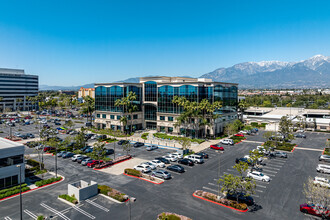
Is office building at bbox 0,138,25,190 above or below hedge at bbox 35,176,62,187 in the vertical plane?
above

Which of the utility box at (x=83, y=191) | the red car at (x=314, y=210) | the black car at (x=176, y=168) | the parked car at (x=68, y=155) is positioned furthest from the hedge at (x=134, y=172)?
the red car at (x=314, y=210)

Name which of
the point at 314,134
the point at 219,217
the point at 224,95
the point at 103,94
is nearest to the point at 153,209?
the point at 219,217

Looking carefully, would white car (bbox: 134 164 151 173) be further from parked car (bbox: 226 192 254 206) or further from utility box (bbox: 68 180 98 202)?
parked car (bbox: 226 192 254 206)

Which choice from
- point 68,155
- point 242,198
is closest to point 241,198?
point 242,198

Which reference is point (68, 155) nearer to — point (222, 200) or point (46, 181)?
point (46, 181)

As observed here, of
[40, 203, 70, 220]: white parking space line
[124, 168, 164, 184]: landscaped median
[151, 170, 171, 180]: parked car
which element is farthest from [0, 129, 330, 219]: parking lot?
[151, 170, 171, 180]: parked car
